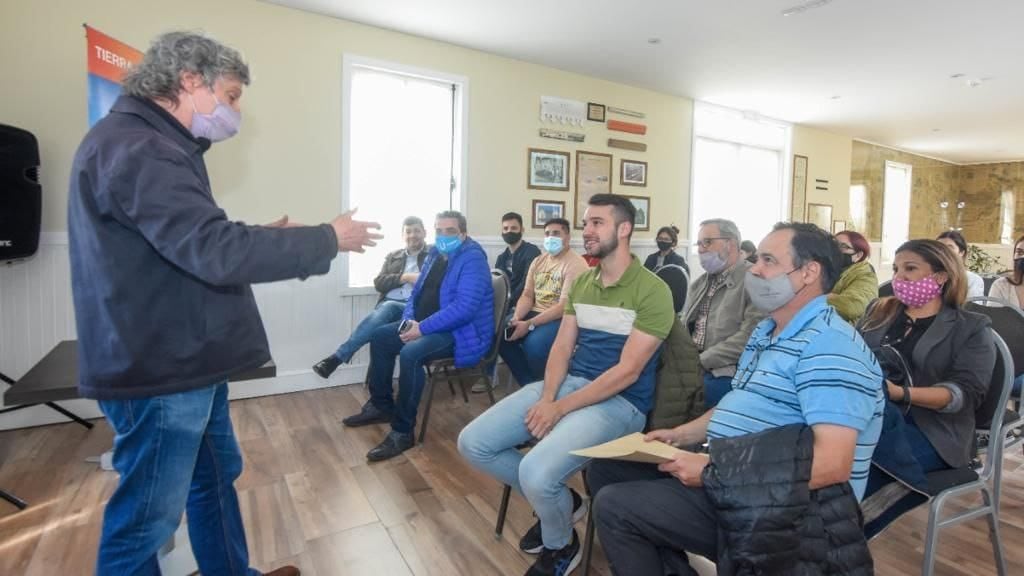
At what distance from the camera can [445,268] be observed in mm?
3219

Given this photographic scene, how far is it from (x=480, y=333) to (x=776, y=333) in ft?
6.20

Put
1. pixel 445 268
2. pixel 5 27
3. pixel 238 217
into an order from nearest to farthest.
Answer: pixel 5 27 → pixel 445 268 → pixel 238 217

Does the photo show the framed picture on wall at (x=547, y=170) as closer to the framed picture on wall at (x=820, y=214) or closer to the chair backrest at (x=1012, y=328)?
the chair backrest at (x=1012, y=328)

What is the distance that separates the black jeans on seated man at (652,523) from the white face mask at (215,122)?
4.35ft

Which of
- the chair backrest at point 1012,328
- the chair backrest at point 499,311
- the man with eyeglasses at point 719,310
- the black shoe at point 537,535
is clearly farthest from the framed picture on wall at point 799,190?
the black shoe at point 537,535

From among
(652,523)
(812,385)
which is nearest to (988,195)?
(812,385)

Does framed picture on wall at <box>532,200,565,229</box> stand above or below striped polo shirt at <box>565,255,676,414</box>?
above

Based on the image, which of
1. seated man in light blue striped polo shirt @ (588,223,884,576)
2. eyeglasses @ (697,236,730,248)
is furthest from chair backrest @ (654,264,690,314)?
seated man in light blue striped polo shirt @ (588,223,884,576)

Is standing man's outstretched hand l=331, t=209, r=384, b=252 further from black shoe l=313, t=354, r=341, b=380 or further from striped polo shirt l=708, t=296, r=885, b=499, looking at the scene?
black shoe l=313, t=354, r=341, b=380

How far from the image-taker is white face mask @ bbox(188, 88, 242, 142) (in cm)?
125

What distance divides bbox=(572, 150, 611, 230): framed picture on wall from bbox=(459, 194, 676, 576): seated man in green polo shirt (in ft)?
10.6

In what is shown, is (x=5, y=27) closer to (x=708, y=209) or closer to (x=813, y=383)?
(x=813, y=383)

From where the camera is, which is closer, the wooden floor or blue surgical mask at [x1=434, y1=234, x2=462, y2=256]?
the wooden floor

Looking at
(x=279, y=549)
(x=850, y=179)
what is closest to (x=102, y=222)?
(x=279, y=549)
